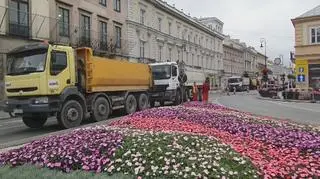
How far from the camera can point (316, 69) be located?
170ft

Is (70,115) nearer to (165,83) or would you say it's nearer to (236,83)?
(165,83)

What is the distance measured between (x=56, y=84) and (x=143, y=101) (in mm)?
8705

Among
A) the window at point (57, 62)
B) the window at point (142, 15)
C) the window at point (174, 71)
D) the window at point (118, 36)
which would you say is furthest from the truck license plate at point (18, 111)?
the window at point (142, 15)

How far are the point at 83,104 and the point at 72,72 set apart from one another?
4.65ft

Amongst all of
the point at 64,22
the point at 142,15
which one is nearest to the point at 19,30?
the point at 64,22

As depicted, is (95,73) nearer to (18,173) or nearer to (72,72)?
(72,72)

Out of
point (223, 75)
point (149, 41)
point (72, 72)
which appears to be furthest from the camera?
point (223, 75)

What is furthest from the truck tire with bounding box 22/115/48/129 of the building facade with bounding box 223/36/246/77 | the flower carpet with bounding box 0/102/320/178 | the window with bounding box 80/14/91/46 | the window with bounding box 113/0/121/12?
the building facade with bounding box 223/36/246/77

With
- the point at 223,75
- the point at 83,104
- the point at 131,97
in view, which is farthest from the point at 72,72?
the point at 223,75

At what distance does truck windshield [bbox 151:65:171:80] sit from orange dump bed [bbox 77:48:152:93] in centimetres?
307

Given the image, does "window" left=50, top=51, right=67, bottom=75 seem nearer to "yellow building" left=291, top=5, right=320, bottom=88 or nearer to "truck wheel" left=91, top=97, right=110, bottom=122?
"truck wheel" left=91, top=97, right=110, bottom=122

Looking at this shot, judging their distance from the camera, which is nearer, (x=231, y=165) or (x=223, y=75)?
(x=231, y=165)

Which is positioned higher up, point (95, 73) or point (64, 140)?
point (95, 73)

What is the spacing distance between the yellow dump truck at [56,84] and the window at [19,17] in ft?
48.6
